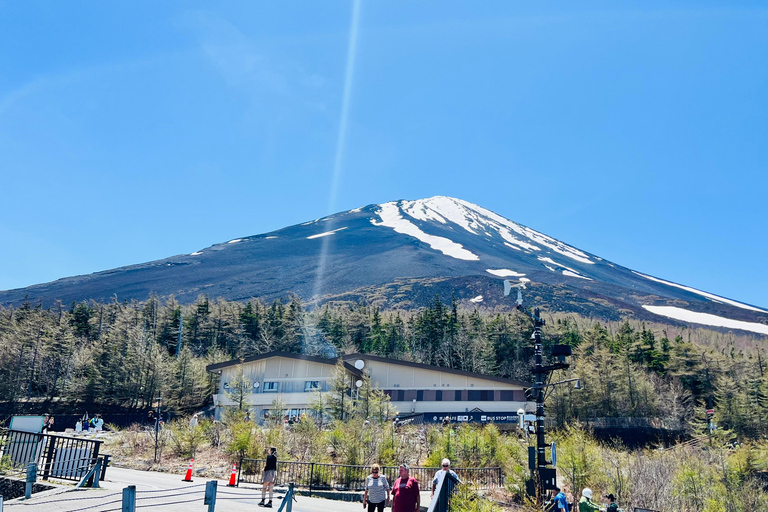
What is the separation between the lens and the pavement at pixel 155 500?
10734mm

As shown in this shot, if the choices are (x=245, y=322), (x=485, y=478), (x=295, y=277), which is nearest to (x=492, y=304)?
(x=295, y=277)

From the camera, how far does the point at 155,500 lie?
1225 centimetres

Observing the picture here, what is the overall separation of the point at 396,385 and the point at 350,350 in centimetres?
2555

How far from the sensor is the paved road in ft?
35.2

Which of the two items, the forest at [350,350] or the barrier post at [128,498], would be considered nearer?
the barrier post at [128,498]

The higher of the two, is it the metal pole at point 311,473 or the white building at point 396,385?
the white building at point 396,385

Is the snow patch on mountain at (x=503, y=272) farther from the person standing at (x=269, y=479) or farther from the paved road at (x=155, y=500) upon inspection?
the person standing at (x=269, y=479)

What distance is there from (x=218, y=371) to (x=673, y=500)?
38.5m

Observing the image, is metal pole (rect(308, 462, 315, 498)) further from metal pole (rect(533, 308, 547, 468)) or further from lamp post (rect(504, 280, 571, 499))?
metal pole (rect(533, 308, 547, 468))

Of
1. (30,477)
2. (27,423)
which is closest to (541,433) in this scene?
(30,477)

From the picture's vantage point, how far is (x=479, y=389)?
46344 millimetres

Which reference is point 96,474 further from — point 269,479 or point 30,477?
point 269,479

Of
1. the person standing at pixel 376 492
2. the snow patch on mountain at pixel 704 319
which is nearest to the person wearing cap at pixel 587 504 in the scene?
the person standing at pixel 376 492

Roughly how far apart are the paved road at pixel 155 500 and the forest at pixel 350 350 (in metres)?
36.0
